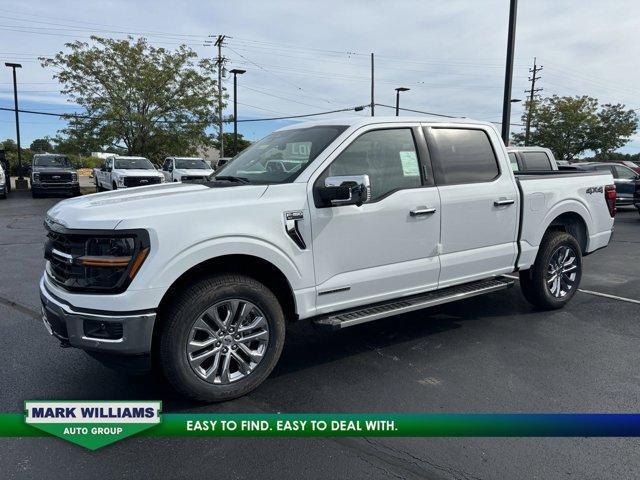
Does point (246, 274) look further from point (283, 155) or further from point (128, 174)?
point (128, 174)

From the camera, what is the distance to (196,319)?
10.4 ft

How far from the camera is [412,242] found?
4.10m

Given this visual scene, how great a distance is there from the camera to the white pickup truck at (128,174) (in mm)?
19020

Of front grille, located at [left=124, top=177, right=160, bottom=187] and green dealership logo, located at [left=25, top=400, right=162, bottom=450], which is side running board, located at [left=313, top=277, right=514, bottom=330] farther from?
front grille, located at [left=124, top=177, right=160, bottom=187]

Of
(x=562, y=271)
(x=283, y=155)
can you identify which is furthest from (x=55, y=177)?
(x=562, y=271)

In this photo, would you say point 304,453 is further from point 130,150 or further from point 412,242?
point 130,150

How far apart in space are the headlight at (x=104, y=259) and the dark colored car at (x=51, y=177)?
21368 millimetres

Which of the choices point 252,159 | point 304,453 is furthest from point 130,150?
point 304,453

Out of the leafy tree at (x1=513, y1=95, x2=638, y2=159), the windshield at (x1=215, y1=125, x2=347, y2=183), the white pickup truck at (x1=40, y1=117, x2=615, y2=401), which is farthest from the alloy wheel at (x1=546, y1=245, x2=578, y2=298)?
the leafy tree at (x1=513, y1=95, x2=638, y2=159)

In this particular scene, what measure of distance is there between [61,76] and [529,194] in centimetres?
2978

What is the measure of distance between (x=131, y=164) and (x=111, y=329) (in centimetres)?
1937

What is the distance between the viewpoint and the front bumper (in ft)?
9.69

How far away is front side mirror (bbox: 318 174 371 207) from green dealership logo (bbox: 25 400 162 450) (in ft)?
6.90

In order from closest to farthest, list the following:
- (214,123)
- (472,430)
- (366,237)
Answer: (472,430) < (366,237) < (214,123)
